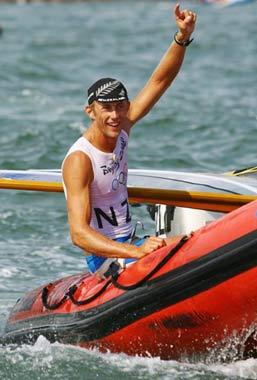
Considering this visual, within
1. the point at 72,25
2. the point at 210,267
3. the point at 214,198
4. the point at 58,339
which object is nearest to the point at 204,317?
the point at 210,267

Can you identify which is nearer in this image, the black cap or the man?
the man

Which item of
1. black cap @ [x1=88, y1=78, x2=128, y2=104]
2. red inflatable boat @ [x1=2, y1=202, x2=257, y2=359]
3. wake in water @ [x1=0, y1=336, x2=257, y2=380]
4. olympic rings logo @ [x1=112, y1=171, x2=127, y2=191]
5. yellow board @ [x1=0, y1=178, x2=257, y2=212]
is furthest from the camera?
yellow board @ [x1=0, y1=178, x2=257, y2=212]

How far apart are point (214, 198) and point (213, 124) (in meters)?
8.26

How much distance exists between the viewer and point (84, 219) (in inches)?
255

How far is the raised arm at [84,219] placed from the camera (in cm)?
639

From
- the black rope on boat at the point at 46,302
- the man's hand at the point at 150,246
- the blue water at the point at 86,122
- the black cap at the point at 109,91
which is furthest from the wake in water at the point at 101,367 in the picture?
the black cap at the point at 109,91

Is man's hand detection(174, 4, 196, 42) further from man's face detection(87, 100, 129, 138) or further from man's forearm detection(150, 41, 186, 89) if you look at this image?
man's face detection(87, 100, 129, 138)

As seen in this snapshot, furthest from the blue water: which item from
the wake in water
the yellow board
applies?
the yellow board

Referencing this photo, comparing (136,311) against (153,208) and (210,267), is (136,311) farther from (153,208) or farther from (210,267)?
(153,208)

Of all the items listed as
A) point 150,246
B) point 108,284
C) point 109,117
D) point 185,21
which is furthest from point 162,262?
point 185,21

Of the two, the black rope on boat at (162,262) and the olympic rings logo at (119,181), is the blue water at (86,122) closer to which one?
the black rope on boat at (162,262)

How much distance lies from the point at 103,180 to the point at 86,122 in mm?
9367

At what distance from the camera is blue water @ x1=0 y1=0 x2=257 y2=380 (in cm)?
671

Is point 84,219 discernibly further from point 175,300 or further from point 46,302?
point 46,302
